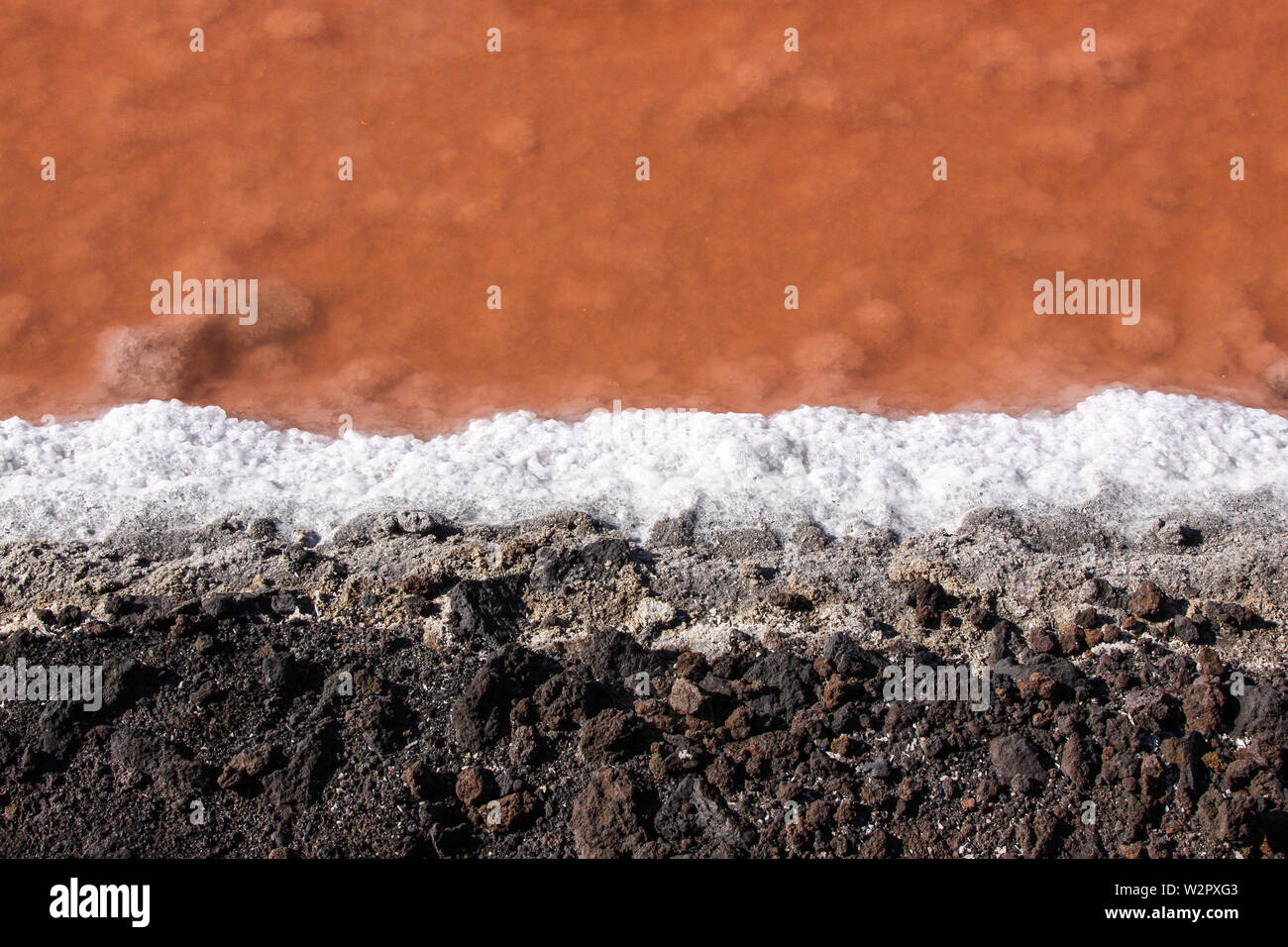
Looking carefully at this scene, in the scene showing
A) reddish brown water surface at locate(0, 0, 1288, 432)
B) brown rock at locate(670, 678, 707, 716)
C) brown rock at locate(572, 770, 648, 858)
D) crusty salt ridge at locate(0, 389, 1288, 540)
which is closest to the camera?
brown rock at locate(572, 770, 648, 858)

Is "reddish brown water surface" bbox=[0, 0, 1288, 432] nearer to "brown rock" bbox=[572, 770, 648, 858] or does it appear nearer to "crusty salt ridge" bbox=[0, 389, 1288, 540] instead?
"crusty salt ridge" bbox=[0, 389, 1288, 540]

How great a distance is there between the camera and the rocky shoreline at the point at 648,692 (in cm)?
464

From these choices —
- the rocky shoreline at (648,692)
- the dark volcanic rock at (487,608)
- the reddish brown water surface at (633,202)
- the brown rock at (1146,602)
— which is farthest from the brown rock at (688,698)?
the reddish brown water surface at (633,202)

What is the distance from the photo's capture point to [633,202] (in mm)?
8062

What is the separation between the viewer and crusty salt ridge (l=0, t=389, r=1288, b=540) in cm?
604

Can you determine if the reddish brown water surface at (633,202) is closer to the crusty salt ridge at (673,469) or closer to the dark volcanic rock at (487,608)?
the crusty salt ridge at (673,469)

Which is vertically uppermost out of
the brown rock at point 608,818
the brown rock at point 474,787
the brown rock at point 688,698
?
the brown rock at point 688,698

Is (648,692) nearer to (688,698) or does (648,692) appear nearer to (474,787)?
(688,698)

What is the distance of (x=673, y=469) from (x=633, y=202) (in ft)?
8.61

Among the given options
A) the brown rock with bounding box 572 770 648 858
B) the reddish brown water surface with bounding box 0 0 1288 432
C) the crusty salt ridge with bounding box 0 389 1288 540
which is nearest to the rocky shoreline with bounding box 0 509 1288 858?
the brown rock with bounding box 572 770 648 858

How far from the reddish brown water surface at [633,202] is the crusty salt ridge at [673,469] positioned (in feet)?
1.25

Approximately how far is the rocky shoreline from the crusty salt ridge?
0.20m

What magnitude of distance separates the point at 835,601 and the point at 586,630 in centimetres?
126

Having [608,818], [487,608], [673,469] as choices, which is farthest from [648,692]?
[673,469]
